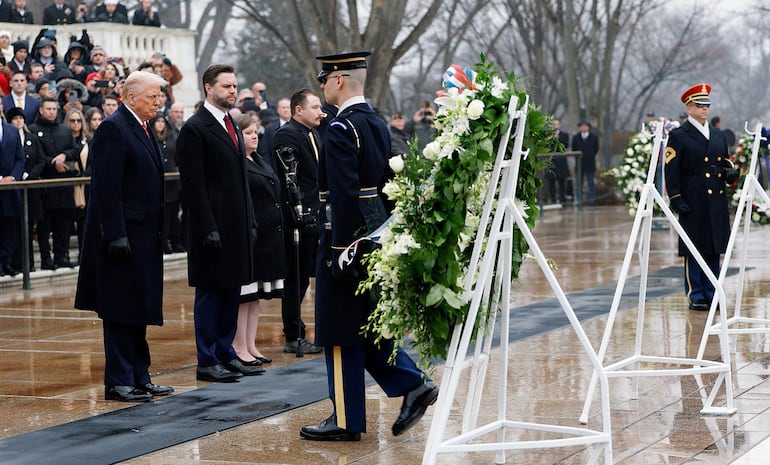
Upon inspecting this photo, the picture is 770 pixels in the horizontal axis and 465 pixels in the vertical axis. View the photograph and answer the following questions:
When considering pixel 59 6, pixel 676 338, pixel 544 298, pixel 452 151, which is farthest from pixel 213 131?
pixel 59 6

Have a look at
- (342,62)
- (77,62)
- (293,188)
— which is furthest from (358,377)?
(77,62)

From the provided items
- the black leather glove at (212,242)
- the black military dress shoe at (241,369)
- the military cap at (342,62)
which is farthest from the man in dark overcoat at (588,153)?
the military cap at (342,62)

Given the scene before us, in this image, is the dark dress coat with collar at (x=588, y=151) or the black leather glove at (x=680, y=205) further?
the dark dress coat with collar at (x=588, y=151)

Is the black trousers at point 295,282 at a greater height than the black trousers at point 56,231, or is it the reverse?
the black trousers at point 56,231

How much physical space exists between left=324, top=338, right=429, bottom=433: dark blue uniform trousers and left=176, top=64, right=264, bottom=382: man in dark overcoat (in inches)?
74.4

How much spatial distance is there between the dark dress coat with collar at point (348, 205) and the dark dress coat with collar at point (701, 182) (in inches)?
233

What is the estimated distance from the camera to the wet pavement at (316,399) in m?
6.83

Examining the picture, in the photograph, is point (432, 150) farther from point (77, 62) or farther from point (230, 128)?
point (77, 62)

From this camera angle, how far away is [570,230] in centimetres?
2256

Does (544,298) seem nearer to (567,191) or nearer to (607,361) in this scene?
(607,361)

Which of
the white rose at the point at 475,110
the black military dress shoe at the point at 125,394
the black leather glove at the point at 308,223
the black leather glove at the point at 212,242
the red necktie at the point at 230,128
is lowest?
the black military dress shoe at the point at 125,394

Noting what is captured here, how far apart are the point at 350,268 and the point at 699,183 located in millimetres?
6382

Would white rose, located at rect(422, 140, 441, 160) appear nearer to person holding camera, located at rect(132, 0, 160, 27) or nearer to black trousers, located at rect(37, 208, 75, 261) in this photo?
black trousers, located at rect(37, 208, 75, 261)

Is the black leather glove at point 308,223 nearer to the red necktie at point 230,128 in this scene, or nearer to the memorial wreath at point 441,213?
the red necktie at point 230,128
